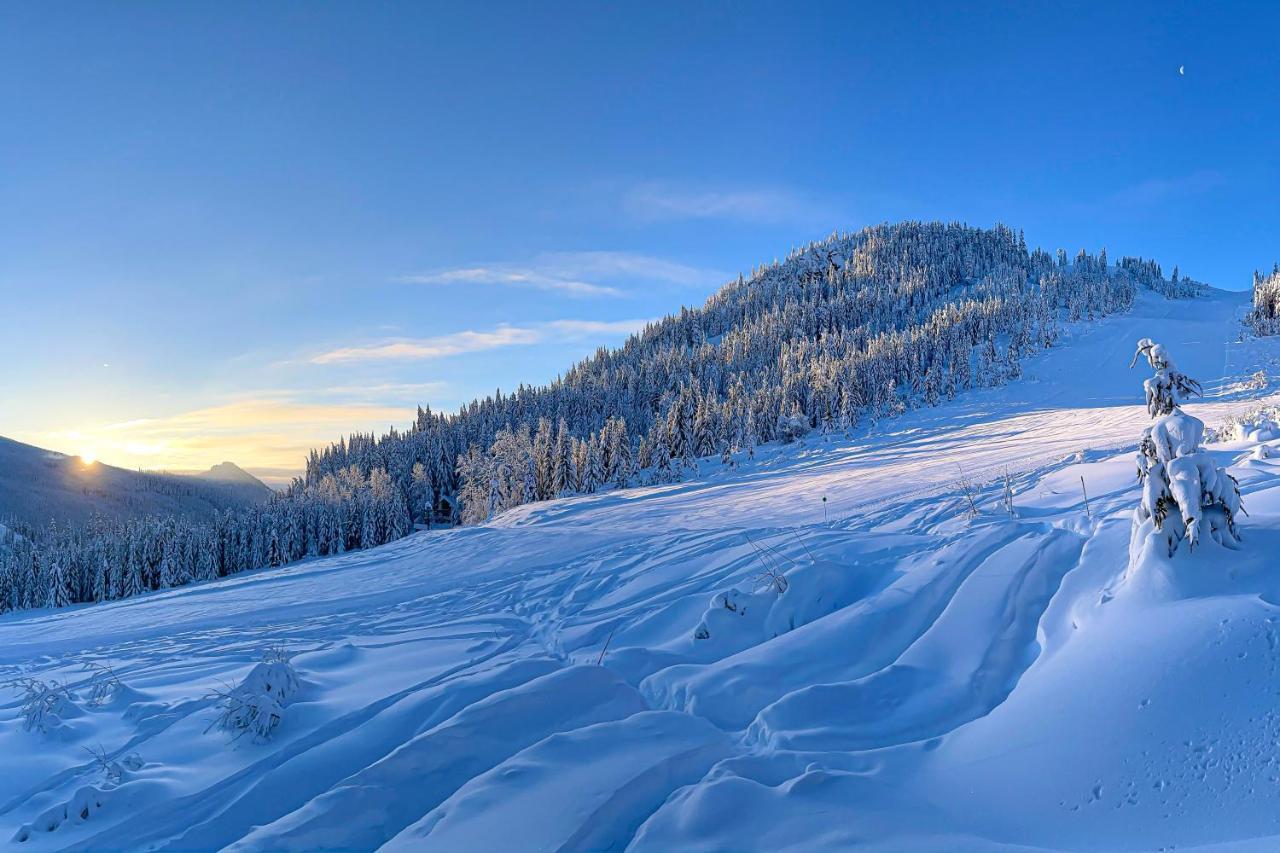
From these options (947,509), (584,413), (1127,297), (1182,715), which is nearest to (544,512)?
(947,509)

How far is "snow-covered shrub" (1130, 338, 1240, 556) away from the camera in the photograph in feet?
16.1

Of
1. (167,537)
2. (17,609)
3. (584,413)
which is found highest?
(584,413)

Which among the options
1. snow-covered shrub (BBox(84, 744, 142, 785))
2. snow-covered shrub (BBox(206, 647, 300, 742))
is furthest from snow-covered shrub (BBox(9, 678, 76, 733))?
snow-covered shrub (BBox(206, 647, 300, 742))

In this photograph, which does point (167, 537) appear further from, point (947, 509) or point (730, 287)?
point (730, 287)

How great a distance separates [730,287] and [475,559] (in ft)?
616

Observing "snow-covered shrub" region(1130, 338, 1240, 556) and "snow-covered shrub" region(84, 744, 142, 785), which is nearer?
"snow-covered shrub" region(84, 744, 142, 785)

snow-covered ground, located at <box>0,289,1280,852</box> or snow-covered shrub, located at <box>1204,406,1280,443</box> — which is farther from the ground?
snow-covered shrub, located at <box>1204,406,1280,443</box>

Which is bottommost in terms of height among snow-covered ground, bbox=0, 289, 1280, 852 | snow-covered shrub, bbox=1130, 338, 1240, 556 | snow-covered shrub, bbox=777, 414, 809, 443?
snow-covered ground, bbox=0, 289, 1280, 852

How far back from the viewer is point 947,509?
1052 cm

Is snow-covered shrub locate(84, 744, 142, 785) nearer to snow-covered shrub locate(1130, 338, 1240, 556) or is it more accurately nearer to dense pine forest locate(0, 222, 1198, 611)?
snow-covered shrub locate(1130, 338, 1240, 556)

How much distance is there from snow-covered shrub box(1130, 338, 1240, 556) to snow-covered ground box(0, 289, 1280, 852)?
26cm

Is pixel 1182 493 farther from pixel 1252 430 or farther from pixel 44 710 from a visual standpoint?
pixel 44 710

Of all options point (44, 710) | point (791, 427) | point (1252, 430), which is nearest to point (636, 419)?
point (791, 427)

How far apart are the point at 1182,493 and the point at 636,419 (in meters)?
88.3
